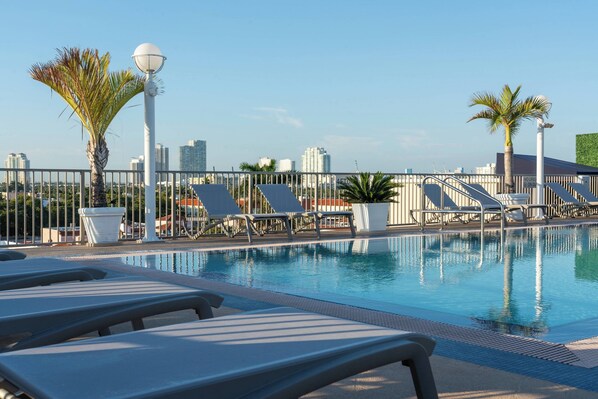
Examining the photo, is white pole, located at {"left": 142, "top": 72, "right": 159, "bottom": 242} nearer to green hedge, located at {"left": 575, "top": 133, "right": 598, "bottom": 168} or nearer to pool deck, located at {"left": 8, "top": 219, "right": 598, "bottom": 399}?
pool deck, located at {"left": 8, "top": 219, "right": 598, "bottom": 399}

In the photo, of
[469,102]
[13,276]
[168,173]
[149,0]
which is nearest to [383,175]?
[168,173]

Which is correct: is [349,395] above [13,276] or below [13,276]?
below

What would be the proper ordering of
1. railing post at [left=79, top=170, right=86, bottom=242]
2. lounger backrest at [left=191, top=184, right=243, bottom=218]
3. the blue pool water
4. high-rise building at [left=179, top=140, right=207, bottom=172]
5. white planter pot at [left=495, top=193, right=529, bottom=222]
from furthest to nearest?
1. high-rise building at [left=179, top=140, right=207, bottom=172]
2. white planter pot at [left=495, top=193, right=529, bottom=222]
3. lounger backrest at [left=191, top=184, right=243, bottom=218]
4. railing post at [left=79, top=170, right=86, bottom=242]
5. the blue pool water

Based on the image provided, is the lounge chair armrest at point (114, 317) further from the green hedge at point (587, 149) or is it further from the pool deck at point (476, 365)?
the green hedge at point (587, 149)

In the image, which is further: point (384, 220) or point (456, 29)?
point (456, 29)

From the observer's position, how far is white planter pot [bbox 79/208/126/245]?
29.5 feet

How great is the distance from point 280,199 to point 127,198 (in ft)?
7.95

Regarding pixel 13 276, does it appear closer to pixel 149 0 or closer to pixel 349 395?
pixel 349 395

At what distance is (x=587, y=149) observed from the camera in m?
31.6

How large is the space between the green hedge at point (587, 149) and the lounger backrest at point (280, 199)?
24.8 metres

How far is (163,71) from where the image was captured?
9.79 meters

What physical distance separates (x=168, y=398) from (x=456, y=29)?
69.2 feet

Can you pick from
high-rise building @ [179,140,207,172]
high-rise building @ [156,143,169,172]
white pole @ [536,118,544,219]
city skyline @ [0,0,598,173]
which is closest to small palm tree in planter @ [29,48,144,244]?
high-rise building @ [156,143,169,172]

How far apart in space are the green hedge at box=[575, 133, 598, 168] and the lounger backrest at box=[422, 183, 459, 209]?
20775mm
